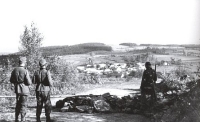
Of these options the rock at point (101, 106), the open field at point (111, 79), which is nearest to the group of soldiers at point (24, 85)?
the open field at point (111, 79)

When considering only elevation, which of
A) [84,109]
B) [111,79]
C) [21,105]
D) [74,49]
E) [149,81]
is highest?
[74,49]

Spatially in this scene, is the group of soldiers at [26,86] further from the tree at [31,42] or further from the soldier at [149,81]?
the tree at [31,42]

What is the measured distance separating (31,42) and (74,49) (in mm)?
2164

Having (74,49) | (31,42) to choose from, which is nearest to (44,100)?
(74,49)

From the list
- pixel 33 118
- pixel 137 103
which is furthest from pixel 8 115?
pixel 137 103

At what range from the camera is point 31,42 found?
1507 cm

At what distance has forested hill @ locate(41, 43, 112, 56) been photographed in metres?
14.1

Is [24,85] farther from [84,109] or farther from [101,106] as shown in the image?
[101,106]

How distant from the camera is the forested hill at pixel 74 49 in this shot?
1410cm

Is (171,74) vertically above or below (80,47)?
below

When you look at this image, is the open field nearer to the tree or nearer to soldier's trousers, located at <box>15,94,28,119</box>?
soldier's trousers, located at <box>15,94,28,119</box>

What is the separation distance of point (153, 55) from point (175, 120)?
6.81 meters

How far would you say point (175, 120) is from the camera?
20.4 feet

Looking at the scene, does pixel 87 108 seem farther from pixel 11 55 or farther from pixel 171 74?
pixel 11 55
